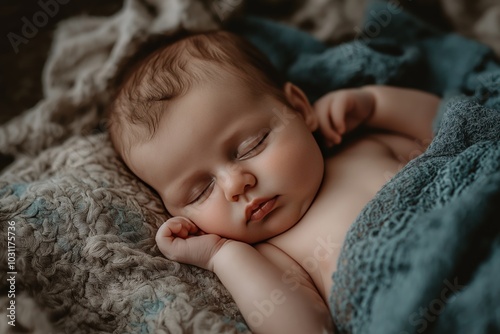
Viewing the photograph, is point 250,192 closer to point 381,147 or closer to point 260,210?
point 260,210

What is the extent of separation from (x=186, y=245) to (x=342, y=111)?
1.67ft

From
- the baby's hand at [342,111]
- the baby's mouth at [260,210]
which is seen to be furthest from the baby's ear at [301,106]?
the baby's mouth at [260,210]

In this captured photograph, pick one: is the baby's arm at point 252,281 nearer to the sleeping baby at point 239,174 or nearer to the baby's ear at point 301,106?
the sleeping baby at point 239,174

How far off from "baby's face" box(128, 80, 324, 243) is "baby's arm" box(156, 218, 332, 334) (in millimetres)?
50

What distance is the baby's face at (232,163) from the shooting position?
1013 mm

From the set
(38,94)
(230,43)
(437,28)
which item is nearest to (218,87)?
(230,43)

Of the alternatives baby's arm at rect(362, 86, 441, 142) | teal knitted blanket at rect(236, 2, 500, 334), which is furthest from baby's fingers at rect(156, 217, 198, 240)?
baby's arm at rect(362, 86, 441, 142)

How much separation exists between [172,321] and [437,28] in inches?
49.3

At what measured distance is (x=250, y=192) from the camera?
39.6 inches

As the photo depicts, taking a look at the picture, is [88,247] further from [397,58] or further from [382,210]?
[397,58]

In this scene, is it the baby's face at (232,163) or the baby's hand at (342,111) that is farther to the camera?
the baby's hand at (342,111)

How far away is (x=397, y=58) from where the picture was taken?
4.56 feet

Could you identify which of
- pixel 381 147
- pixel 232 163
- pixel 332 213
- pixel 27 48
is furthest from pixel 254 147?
pixel 27 48

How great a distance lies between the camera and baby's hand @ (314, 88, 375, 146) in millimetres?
1213
